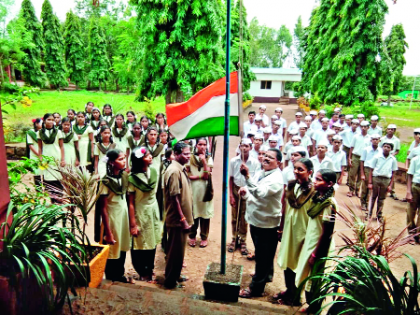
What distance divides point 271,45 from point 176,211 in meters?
65.2

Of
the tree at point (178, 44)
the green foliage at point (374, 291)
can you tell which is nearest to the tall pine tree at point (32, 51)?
the tree at point (178, 44)

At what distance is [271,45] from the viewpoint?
63812mm

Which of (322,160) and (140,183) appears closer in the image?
(140,183)

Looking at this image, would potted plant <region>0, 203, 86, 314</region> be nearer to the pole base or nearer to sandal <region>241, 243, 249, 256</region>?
the pole base

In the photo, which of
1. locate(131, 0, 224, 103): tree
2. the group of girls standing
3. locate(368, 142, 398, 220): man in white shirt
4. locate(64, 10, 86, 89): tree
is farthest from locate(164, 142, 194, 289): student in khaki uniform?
locate(64, 10, 86, 89): tree

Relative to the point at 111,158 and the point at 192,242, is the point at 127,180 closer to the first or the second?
the point at 111,158

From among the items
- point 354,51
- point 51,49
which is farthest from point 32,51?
point 354,51

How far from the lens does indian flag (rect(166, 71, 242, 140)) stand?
3.87 meters

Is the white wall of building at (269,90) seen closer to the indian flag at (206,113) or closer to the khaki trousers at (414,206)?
the khaki trousers at (414,206)

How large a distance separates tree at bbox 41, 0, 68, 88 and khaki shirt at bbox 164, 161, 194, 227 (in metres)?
35.3

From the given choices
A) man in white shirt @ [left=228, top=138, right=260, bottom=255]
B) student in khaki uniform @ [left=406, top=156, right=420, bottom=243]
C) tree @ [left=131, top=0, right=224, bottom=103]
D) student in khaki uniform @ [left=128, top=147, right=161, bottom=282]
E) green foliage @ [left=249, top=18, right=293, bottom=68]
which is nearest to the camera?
student in khaki uniform @ [left=128, top=147, right=161, bottom=282]

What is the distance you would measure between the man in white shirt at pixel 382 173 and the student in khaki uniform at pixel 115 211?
475 cm

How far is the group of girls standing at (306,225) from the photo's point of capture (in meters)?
3.34

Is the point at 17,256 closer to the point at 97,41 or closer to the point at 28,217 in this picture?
the point at 28,217
